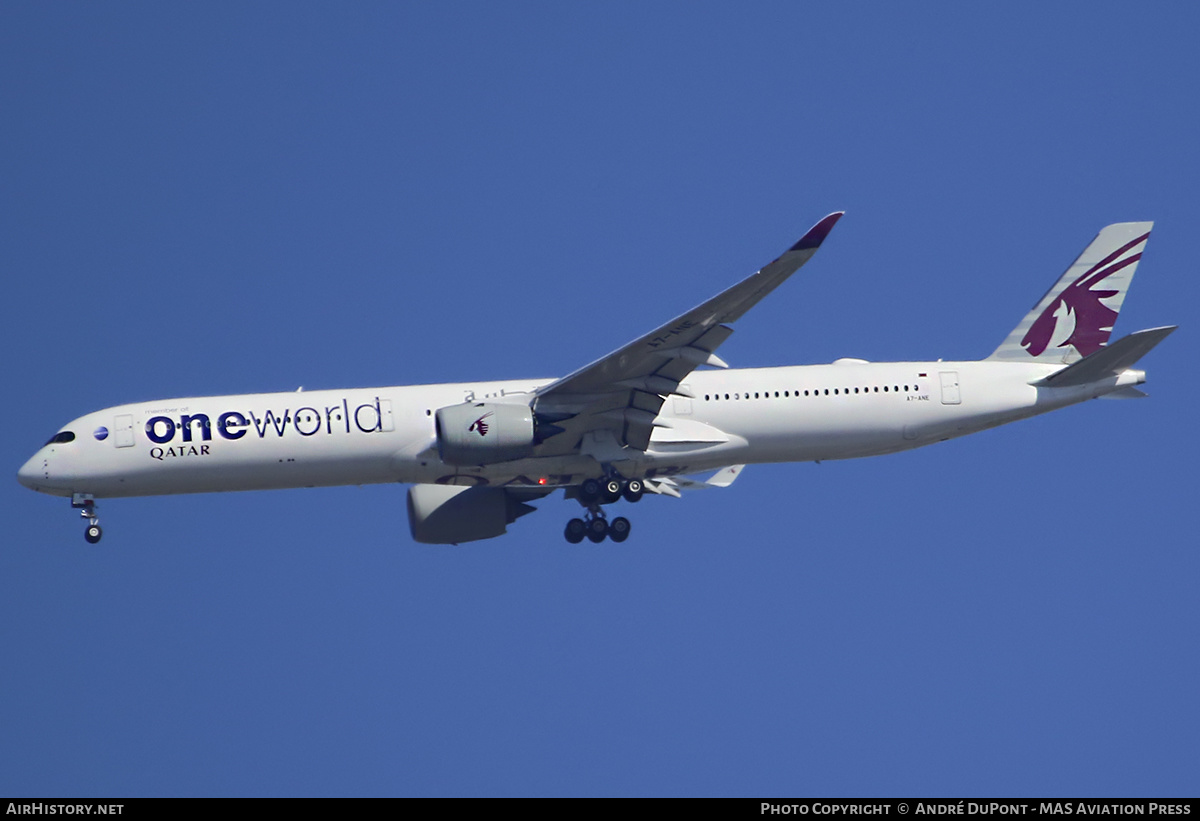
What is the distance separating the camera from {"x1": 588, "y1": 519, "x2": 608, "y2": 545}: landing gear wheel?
109 ft

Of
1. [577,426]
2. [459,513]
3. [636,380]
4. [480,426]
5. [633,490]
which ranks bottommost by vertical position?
[633,490]

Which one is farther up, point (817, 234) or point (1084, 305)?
point (1084, 305)

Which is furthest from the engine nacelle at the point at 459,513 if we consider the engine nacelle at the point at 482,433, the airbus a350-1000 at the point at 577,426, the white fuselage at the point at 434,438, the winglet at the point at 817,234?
the winglet at the point at 817,234

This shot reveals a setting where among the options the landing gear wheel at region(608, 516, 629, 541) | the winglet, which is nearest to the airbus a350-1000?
the landing gear wheel at region(608, 516, 629, 541)

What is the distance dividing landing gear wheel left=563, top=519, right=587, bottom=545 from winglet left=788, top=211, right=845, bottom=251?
371 inches

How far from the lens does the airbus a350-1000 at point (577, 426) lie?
103ft

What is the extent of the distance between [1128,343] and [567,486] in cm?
1225

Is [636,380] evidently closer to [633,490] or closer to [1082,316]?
[633,490]

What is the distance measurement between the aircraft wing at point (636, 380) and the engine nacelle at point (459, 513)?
12.7 feet

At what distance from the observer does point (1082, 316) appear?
3534 cm

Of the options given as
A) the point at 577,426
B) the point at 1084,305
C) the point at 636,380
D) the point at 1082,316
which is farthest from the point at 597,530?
the point at 1084,305

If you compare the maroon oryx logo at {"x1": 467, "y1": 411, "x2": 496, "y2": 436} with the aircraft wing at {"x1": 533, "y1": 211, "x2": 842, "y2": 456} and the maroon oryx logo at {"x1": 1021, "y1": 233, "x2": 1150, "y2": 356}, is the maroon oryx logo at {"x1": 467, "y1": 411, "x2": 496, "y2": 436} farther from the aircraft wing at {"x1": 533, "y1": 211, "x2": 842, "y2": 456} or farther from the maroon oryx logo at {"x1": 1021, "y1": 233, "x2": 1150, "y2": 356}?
the maroon oryx logo at {"x1": 1021, "y1": 233, "x2": 1150, "y2": 356}

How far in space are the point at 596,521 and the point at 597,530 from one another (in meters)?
0.20
